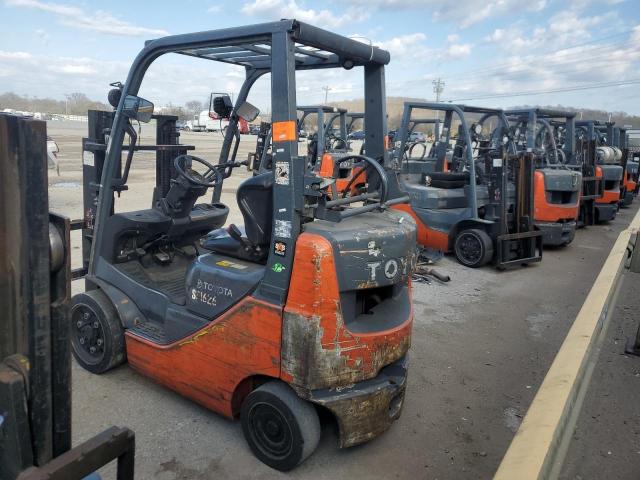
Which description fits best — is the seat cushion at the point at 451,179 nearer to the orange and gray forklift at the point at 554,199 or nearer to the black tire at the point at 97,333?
the orange and gray forklift at the point at 554,199

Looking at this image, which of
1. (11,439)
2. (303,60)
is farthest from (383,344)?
(303,60)

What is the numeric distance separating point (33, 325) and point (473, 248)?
7.07 m

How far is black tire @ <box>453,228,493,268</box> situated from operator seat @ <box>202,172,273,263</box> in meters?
5.07

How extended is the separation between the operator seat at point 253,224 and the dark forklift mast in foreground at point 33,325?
1.61 metres

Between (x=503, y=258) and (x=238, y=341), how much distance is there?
5.70 meters

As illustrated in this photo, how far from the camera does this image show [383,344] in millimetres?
2910

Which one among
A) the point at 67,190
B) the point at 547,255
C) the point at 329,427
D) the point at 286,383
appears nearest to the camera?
the point at 286,383

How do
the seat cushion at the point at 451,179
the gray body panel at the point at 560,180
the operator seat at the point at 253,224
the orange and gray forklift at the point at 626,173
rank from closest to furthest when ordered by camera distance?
the operator seat at the point at 253,224 → the seat cushion at the point at 451,179 → the gray body panel at the point at 560,180 → the orange and gray forklift at the point at 626,173

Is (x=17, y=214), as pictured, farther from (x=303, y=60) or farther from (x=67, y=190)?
(x=67, y=190)

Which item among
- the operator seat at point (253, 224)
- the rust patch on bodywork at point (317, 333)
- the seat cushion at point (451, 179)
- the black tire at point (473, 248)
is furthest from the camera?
the seat cushion at point (451, 179)

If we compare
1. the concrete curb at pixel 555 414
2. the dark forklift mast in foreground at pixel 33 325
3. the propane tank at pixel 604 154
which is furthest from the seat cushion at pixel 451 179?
the dark forklift mast in foreground at pixel 33 325

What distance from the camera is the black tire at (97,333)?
3674 millimetres

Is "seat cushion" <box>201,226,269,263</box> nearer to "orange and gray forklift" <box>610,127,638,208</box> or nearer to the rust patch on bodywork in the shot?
the rust patch on bodywork

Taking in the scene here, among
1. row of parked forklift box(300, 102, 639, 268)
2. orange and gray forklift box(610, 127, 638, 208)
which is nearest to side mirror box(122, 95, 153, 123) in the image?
row of parked forklift box(300, 102, 639, 268)
